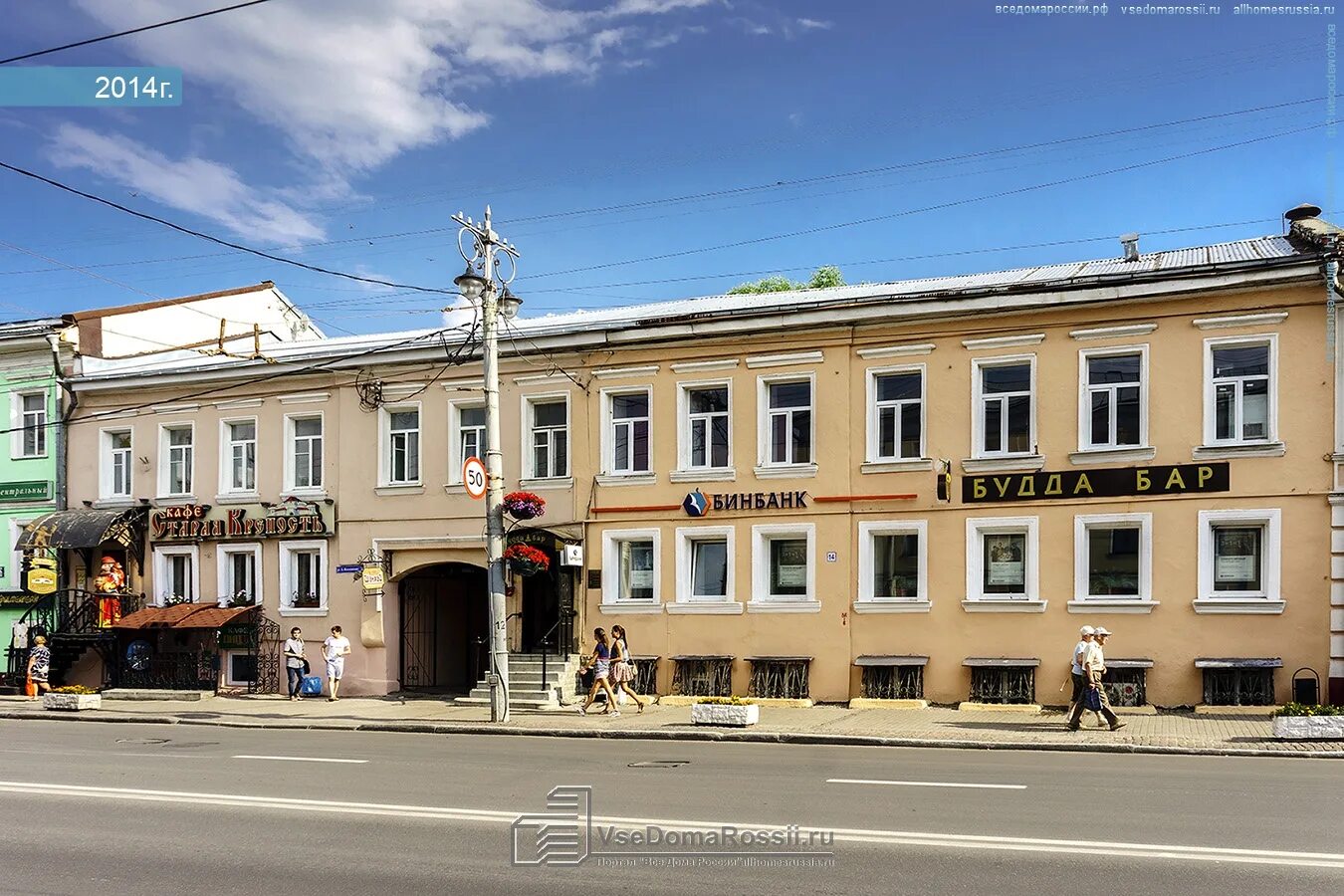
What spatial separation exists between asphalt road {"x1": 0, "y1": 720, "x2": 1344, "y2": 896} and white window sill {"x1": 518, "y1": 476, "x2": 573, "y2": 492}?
366 inches

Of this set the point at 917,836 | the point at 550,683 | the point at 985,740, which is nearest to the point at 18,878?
the point at 917,836

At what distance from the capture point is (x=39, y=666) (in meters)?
27.7

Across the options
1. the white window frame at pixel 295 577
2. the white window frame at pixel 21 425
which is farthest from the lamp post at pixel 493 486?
the white window frame at pixel 21 425

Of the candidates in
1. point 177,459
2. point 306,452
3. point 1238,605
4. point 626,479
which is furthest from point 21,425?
point 1238,605

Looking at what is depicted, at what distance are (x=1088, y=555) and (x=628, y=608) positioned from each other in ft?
29.2

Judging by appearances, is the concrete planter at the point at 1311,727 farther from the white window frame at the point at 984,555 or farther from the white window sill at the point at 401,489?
the white window sill at the point at 401,489

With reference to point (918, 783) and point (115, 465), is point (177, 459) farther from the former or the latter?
point (918, 783)

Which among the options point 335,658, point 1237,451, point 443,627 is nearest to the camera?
point 1237,451

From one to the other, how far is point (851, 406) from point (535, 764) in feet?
35.1

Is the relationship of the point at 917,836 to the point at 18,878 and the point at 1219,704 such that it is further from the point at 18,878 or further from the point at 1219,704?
the point at 1219,704

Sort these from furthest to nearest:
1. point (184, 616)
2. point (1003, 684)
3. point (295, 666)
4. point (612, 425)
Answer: point (184, 616)
point (295, 666)
point (612, 425)
point (1003, 684)

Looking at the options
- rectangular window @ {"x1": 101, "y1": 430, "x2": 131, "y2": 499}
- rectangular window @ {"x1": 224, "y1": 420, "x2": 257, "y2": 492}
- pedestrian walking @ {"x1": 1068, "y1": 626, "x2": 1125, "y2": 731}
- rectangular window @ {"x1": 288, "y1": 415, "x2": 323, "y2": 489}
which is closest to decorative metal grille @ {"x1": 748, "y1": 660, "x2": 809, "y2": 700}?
pedestrian walking @ {"x1": 1068, "y1": 626, "x2": 1125, "y2": 731}

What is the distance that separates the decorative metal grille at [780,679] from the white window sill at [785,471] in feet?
11.5

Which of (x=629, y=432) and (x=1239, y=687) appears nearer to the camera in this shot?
(x=1239, y=687)
